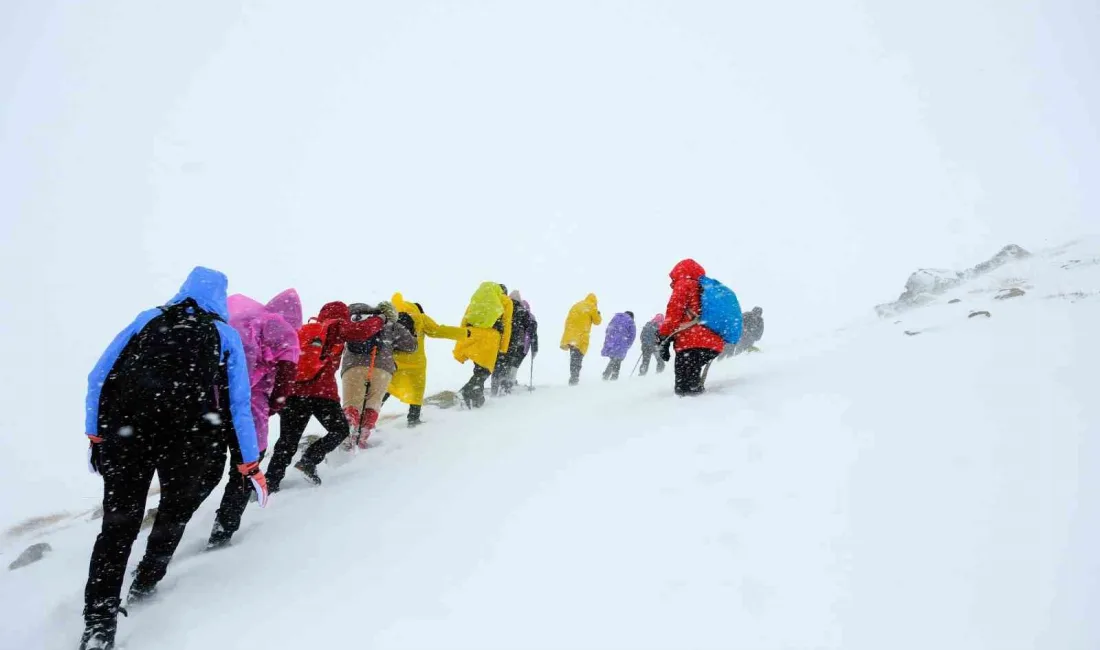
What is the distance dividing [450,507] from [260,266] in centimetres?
7353

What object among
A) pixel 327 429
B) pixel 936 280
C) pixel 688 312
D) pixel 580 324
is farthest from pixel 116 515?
pixel 936 280

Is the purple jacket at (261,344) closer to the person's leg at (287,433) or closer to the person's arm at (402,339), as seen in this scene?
the person's leg at (287,433)

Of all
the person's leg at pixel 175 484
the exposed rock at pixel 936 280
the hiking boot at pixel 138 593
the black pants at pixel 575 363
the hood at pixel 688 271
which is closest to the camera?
the person's leg at pixel 175 484

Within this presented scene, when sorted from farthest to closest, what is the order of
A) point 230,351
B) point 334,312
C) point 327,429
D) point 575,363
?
point 575,363 → point 334,312 → point 327,429 → point 230,351

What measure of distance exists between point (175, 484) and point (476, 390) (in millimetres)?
5815

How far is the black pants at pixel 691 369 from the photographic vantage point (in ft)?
23.4

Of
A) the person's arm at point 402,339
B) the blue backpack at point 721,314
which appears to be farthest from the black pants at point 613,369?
the person's arm at point 402,339

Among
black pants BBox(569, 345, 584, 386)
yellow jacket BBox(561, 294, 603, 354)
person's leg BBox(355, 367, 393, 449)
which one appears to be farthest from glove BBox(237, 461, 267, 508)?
black pants BBox(569, 345, 584, 386)

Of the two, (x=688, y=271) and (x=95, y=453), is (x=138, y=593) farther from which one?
(x=688, y=271)

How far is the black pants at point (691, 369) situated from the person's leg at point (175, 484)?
5172 millimetres

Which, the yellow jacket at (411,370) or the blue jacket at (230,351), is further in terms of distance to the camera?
the yellow jacket at (411,370)

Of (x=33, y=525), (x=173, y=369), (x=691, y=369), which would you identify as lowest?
(x=33, y=525)

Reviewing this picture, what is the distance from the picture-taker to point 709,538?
339 cm

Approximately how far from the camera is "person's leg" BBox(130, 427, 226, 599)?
364 centimetres
